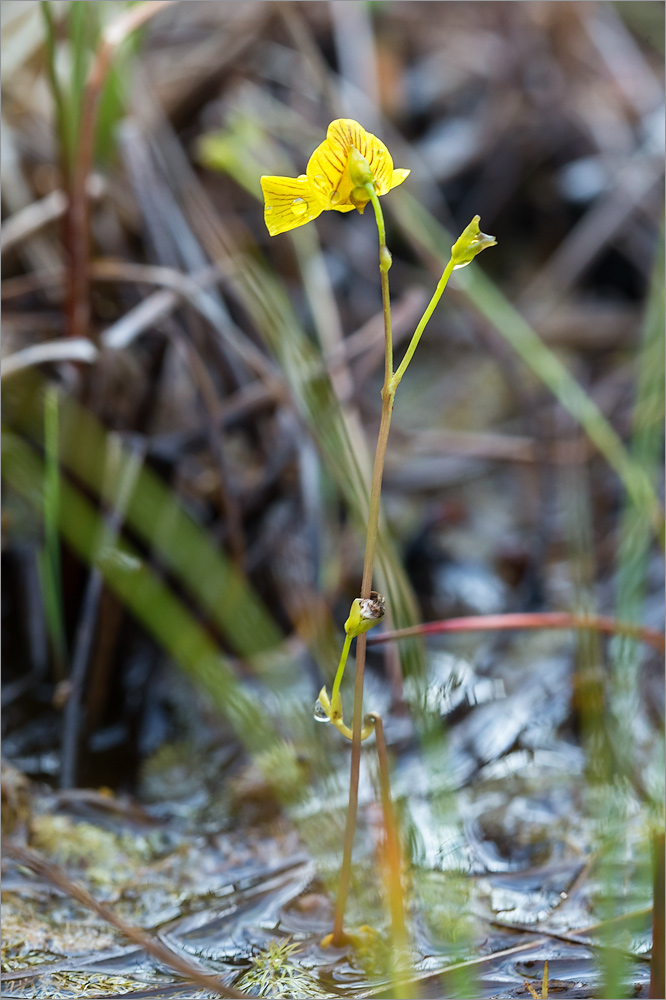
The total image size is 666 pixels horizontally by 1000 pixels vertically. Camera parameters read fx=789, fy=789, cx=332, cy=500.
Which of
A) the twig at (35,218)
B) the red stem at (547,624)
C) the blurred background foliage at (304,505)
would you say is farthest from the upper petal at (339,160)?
A: the twig at (35,218)

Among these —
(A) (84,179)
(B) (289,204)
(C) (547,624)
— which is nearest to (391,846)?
(C) (547,624)

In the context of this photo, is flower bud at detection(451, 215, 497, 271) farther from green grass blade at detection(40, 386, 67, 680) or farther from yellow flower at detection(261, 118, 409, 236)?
green grass blade at detection(40, 386, 67, 680)

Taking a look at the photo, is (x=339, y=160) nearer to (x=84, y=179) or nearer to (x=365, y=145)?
(x=365, y=145)

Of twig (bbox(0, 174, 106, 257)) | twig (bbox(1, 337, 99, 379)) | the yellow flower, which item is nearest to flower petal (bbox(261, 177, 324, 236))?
the yellow flower

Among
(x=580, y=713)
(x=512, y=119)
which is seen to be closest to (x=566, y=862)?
(x=580, y=713)

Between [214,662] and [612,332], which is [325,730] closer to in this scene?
[214,662]

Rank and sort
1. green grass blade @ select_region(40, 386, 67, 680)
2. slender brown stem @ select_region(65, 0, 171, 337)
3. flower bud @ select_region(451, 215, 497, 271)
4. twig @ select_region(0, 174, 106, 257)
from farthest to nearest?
1. twig @ select_region(0, 174, 106, 257)
2. slender brown stem @ select_region(65, 0, 171, 337)
3. green grass blade @ select_region(40, 386, 67, 680)
4. flower bud @ select_region(451, 215, 497, 271)

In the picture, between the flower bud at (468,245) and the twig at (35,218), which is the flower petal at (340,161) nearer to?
the flower bud at (468,245)
